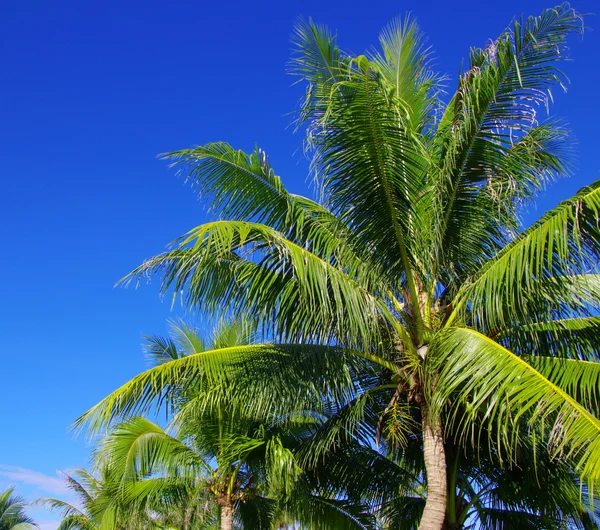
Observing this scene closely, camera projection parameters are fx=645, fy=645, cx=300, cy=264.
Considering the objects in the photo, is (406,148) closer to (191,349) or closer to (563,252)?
(563,252)

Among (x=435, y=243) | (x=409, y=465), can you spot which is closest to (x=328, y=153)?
(x=435, y=243)

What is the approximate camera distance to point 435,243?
7219 mm

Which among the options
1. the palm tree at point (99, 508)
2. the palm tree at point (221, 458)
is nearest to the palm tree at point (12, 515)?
the palm tree at point (99, 508)

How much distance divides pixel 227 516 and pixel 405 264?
6612mm

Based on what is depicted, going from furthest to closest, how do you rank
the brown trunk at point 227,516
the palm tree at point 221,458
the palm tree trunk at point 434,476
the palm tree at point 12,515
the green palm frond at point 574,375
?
the palm tree at point 12,515
the brown trunk at point 227,516
the palm tree at point 221,458
the green palm frond at point 574,375
the palm tree trunk at point 434,476

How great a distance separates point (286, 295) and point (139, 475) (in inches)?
198

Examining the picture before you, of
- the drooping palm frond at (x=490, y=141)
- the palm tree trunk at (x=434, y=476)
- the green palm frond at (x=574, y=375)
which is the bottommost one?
the palm tree trunk at (x=434, y=476)

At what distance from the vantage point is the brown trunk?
37.3ft

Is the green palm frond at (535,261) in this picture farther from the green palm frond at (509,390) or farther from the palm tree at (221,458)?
the palm tree at (221,458)

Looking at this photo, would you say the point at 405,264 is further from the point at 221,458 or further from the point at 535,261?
the point at 221,458

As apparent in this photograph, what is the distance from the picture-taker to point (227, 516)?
1144 centimetres

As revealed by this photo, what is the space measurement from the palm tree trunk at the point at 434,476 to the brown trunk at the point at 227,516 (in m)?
5.58

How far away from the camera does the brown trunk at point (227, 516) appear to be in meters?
11.4

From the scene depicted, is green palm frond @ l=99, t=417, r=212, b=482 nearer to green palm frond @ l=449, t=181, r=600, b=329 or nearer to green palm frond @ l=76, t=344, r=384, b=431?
green palm frond @ l=76, t=344, r=384, b=431
